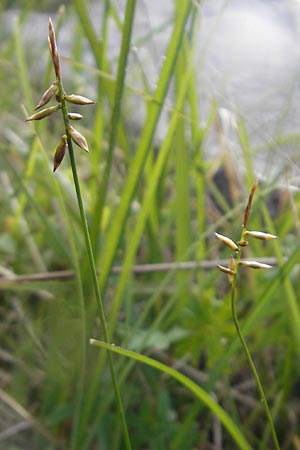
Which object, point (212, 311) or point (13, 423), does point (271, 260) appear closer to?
point (212, 311)

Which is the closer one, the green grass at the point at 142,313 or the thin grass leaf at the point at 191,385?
the thin grass leaf at the point at 191,385

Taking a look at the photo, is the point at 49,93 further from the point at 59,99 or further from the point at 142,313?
the point at 142,313

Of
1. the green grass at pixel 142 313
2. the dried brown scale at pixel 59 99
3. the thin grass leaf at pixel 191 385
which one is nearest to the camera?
the dried brown scale at pixel 59 99

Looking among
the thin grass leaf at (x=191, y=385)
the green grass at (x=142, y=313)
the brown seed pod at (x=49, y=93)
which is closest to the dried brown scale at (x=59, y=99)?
the brown seed pod at (x=49, y=93)

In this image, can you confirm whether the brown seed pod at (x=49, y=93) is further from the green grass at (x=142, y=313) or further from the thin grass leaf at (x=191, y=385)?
the green grass at (x=142, y=313)

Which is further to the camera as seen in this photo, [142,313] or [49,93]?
[142,313]

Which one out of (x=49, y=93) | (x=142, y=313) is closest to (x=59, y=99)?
(x=49, y=93)

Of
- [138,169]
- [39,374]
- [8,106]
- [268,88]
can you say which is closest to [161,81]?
[138,169]

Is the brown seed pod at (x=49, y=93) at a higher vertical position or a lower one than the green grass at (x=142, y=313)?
higher
